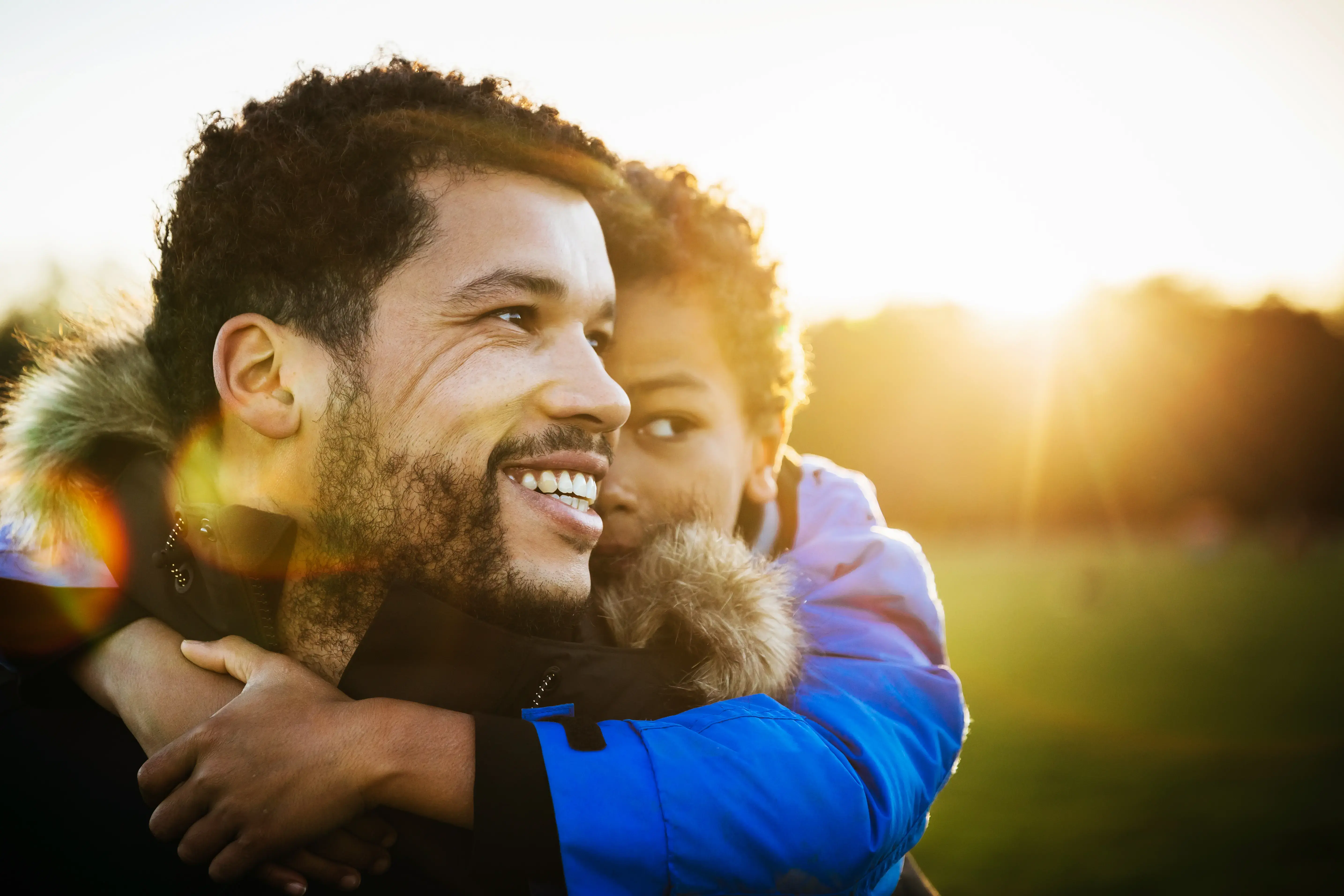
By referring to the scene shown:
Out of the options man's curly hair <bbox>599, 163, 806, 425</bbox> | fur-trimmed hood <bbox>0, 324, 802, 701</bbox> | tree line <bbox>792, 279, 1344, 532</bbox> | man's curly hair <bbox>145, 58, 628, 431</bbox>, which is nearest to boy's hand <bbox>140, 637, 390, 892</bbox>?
fur-trimmed hood <bbox>0, 324, 802, 701</bbox>

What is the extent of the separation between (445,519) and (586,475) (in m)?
0.40

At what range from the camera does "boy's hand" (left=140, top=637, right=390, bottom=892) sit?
1.69m

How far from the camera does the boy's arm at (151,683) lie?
2.01 meters

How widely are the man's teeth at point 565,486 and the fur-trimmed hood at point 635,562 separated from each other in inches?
12.1

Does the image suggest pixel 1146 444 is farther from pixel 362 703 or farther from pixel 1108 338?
pixel 362 703

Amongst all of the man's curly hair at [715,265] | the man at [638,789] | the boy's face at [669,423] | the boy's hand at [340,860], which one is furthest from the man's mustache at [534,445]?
the man's curly hair at [715,265]

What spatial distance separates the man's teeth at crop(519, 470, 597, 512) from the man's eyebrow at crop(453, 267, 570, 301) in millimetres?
468

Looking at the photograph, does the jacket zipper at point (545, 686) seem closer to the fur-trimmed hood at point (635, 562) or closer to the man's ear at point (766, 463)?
the fur-trimmed hood at point (635, 562)

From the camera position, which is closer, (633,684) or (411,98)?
(633,684)

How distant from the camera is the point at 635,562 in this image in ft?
8.73

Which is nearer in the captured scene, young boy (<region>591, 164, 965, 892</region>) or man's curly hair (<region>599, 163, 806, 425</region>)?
young boy (<region>591, 164, 965, 892</region>)

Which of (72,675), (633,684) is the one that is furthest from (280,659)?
(633,684)

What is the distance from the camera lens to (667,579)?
2434mm

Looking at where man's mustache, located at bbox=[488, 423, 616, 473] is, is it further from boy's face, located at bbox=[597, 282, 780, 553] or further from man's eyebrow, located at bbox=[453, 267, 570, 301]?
boy's face, located at bbox=[597, 282, 780, 553]
